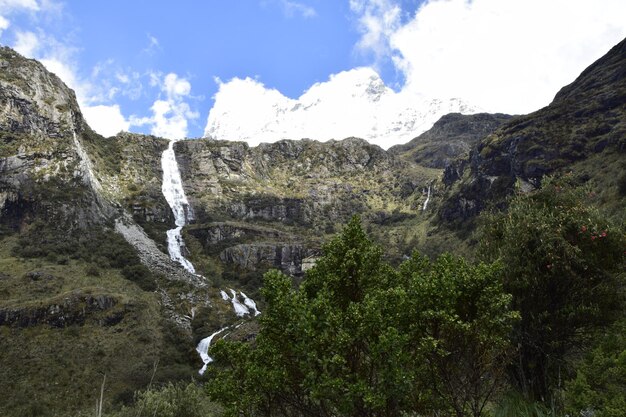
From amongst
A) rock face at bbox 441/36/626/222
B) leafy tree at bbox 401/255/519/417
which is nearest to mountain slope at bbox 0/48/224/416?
leafy tree at bbox 401/255/519/417

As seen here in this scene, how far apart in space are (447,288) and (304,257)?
11698cm

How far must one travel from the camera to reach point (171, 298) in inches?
3531

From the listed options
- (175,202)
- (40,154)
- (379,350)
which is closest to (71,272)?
(40,154)

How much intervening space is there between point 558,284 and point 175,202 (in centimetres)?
15123

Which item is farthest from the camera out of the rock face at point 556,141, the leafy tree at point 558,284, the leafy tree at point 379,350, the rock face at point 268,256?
the rock face at point 268,256

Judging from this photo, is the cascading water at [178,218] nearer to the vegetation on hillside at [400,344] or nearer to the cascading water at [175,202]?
the cascading water at [175,202]

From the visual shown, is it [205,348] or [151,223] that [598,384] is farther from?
[151,223]

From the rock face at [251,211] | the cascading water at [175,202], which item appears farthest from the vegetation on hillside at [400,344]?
the rock face at [251,211]

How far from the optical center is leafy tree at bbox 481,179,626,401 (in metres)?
17.7

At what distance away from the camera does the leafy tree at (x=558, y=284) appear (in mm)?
17672

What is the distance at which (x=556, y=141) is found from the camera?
12800 cm

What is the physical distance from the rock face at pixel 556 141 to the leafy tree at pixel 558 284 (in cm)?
9108

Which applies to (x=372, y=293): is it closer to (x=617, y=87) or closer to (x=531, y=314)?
(x=531, y=314)

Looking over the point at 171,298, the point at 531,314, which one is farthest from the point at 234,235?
the point at 531,314
